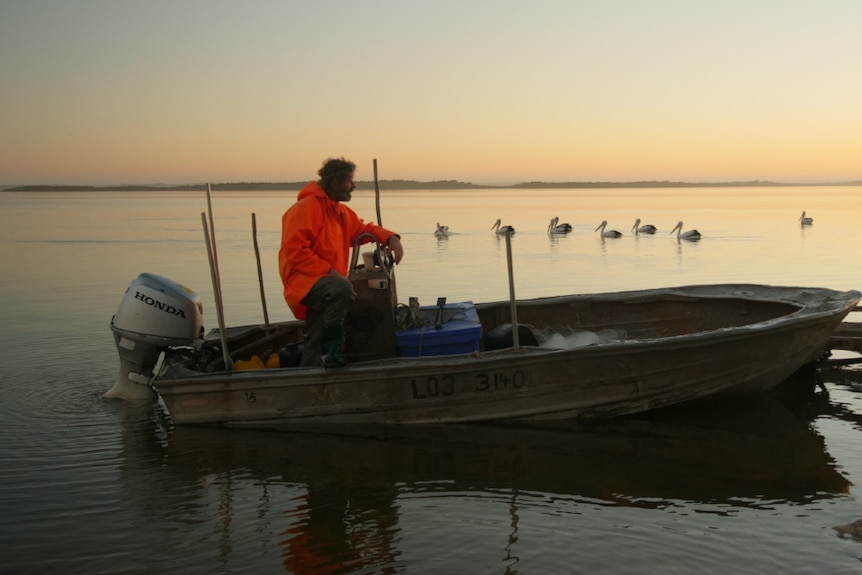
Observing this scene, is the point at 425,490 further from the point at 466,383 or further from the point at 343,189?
the point at 343,189

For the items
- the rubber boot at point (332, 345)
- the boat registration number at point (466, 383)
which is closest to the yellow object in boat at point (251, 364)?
the rubber boot at point (332, 345)

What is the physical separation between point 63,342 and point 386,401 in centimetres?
620

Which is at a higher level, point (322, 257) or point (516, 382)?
point (322, 257)

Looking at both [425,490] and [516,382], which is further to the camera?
[516,382]

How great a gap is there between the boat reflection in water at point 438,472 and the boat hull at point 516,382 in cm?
15

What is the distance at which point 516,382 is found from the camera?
7.16 m

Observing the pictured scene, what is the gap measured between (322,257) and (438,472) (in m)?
1.99

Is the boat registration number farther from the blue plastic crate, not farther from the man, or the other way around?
the man

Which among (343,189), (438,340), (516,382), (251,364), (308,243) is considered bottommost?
(516,382)

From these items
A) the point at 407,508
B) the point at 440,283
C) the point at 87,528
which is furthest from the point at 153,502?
the point at 440,283

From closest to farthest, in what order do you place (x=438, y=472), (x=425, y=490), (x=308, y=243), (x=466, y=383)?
1. (x=425, y=490)
2. (x=438, y=472)
3. (x=308, y=243)
4. (x=466, y=383)

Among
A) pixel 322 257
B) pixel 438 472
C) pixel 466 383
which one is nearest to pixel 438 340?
pixel 466 383

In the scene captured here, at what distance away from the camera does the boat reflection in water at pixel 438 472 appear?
5398 millimetres

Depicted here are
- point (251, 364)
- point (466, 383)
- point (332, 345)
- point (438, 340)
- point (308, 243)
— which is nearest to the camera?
point (308, 243)
